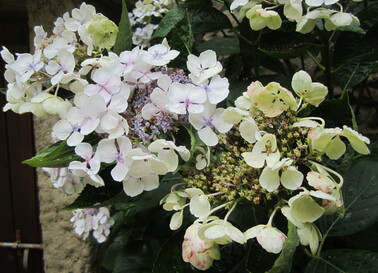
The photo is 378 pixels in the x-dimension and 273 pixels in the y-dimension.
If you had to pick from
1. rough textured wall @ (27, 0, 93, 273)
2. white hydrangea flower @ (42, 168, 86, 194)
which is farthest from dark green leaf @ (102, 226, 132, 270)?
white hydrangea flower @ (42, 168, 86, 194)

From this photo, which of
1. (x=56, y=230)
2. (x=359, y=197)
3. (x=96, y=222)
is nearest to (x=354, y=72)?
(x=359, y=197)

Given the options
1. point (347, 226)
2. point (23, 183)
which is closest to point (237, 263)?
point (347, 226)

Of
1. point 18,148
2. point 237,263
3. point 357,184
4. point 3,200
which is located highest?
point 357,184

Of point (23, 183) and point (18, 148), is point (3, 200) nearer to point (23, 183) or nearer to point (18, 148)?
point (23, 183)

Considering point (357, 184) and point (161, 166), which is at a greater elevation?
point (161, 166)

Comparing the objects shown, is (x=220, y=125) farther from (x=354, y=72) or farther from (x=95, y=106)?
(x=354, y=72)

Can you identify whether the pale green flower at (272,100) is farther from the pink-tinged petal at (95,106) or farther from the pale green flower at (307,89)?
the pink-tinged petal at (95,106)

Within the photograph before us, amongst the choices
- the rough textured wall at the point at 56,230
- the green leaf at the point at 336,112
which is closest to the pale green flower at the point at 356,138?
the green leaf at the point at 336,112
